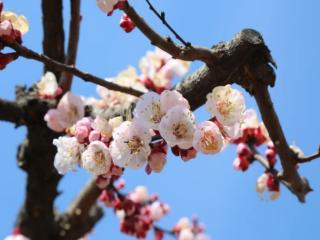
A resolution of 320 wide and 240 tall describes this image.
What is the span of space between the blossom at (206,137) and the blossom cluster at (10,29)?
0.63m

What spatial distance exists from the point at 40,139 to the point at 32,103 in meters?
0.24

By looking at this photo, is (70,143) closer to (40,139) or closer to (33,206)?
(40,139)

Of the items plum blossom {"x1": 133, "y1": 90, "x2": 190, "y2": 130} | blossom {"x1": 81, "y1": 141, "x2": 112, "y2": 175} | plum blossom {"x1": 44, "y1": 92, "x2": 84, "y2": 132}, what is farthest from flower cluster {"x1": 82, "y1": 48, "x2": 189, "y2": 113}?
plum blossom {"x1": 133, "y1": 90, "x2": 190, "y2": 130}

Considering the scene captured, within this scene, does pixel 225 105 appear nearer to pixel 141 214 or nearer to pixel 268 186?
pixel 268 186

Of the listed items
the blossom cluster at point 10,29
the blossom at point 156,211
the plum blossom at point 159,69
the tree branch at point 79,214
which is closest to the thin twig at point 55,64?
the blossom cluster at point 10,29

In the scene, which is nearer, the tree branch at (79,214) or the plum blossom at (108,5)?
the plum blossom at (108,5)

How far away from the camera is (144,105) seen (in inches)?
54.4

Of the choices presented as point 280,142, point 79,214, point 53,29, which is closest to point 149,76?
point 53,29

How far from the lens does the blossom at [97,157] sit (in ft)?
4.93

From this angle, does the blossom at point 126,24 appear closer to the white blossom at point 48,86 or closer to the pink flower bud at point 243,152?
the white blossom at point 48,86

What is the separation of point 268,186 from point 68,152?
1116mm

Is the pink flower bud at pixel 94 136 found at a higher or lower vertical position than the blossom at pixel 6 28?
lower

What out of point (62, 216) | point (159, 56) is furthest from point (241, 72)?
point (62, 216)

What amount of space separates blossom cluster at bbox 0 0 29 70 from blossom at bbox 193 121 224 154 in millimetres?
633
